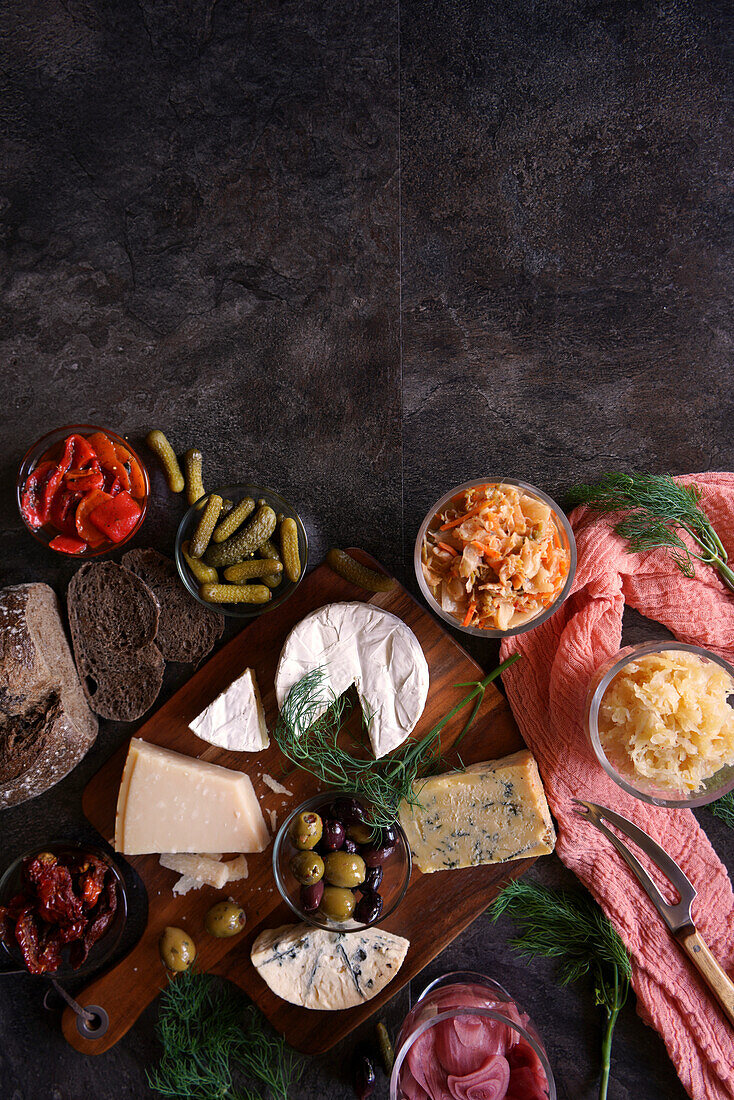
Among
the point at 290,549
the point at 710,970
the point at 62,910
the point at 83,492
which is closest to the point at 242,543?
the point at 290,549

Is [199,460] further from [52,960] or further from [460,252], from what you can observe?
[52,960]

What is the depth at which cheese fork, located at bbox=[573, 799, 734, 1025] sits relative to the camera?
2148mm

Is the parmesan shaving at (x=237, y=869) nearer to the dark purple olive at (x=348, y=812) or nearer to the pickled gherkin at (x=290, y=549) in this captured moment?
the dark purple olive at (x=348, y=812)

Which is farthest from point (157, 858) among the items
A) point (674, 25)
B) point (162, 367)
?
point (674, 25)

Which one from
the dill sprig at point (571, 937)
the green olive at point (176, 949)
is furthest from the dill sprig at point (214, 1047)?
the dill sprig at point (571, 937)

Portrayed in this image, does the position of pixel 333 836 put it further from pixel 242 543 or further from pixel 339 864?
pixel 242 543

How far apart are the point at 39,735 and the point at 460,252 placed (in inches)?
86.7

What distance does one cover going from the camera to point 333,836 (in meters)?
2.04

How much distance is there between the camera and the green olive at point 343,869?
201 cm

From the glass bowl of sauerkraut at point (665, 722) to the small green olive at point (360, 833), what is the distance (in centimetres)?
78

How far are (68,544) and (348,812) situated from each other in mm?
1296

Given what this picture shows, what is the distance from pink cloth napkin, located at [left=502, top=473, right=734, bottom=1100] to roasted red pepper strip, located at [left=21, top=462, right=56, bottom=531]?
1.67 m

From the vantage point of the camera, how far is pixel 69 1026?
228 cm

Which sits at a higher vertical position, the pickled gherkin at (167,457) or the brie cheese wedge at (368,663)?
the pickled gherkin at (167,457)
